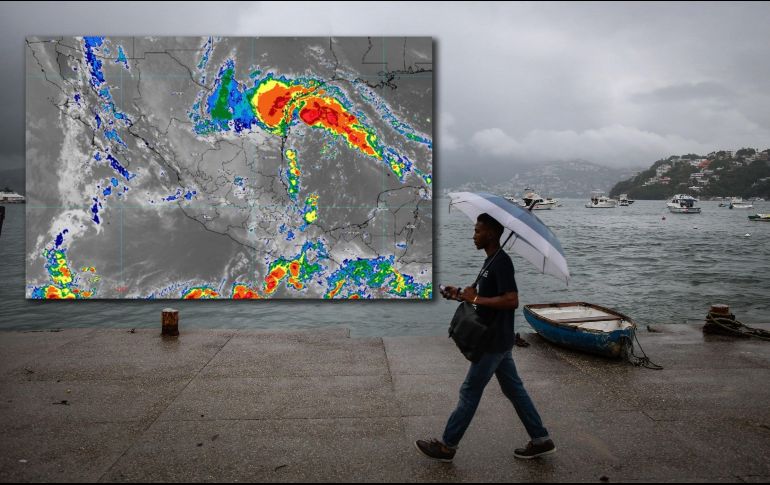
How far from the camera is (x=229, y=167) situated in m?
Result: 10.9

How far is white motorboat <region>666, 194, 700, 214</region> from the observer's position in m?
117

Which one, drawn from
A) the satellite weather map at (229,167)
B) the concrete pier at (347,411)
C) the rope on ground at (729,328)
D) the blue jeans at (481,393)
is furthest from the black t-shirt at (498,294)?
the satellite weather map at (229,167)

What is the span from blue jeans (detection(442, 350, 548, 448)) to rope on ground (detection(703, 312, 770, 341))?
594 centimetres

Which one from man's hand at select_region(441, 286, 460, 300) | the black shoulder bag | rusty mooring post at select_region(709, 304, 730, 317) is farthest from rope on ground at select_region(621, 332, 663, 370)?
man's hand at select_region(441, 286, 460, 300)

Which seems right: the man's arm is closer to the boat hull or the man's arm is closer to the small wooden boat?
the small wooden boat

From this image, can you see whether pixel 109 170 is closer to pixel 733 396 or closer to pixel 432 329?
pixel 432 329

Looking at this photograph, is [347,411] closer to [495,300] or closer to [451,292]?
[451,292]

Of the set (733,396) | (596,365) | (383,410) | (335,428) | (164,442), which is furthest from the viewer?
(596,365)

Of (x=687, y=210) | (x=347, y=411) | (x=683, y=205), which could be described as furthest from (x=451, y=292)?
(x=683, y=205)

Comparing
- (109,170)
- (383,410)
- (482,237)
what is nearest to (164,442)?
(383,410)

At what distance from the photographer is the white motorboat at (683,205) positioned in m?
117

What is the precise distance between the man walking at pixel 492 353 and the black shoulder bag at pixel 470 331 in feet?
0.15

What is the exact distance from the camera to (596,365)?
7.49 metres

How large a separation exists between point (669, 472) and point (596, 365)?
3.05 m
